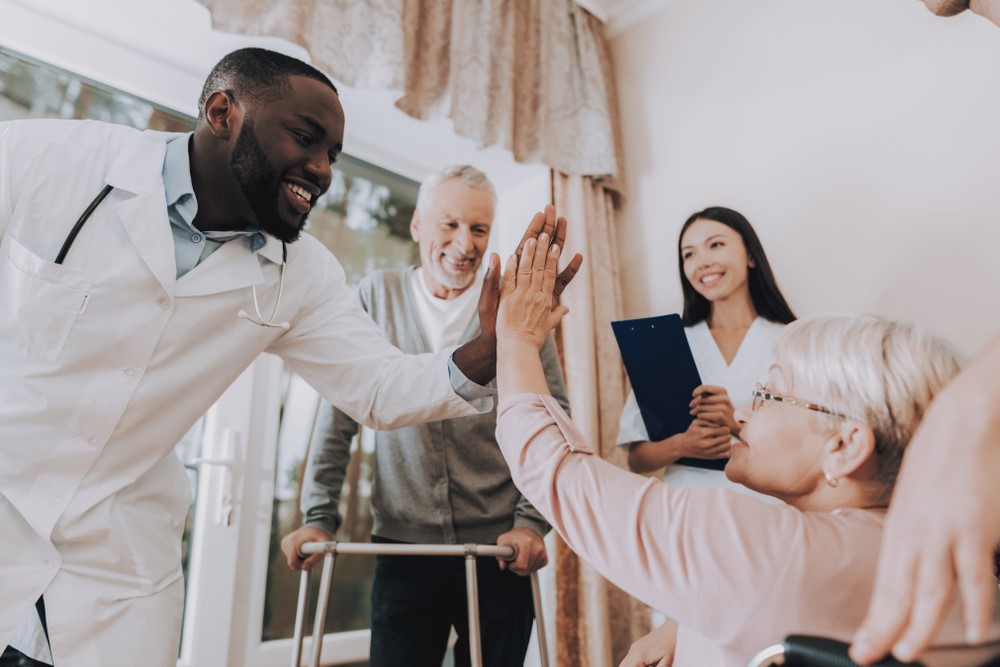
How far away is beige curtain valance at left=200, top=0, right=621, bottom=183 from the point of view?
1.93 m

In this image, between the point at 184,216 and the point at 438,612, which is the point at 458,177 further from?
the point at 438,612

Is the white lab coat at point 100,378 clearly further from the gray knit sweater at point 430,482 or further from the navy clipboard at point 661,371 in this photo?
the navy clipboard at point 661,371

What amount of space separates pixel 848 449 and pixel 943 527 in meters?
0.32

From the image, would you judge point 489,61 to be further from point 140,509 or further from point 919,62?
point 140,509

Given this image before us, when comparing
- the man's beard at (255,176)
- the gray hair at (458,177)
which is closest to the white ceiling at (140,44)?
the gray hair at (458,177)

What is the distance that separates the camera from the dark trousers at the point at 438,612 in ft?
5.30

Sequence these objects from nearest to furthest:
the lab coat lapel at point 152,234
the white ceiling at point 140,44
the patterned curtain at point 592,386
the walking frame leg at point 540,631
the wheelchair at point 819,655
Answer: the wheelchair at point 819,655, the lab coat lapel at point 152,234, the walking frame leg at point 540,631, the white ceiling at point 140,44, the patterned curtain at point 592,386

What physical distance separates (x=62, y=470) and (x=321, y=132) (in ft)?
2.48

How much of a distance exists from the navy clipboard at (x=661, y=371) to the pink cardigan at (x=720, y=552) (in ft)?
2.60

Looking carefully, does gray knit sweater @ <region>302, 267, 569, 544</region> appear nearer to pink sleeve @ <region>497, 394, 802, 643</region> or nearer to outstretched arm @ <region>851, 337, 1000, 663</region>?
pink sleeve @ <region>497, 394, 802, 643</region>

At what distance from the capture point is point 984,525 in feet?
1.79

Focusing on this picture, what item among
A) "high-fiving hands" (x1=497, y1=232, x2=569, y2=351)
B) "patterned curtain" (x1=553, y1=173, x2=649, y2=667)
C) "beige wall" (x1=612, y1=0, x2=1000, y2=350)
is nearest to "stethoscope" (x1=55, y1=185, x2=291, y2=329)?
"high-fiving hands" (x1=497, y1=232, x2=569, y2=351)

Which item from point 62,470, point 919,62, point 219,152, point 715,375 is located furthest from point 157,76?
point 919,62

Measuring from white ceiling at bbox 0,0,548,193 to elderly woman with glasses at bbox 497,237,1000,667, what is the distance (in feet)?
4.65
